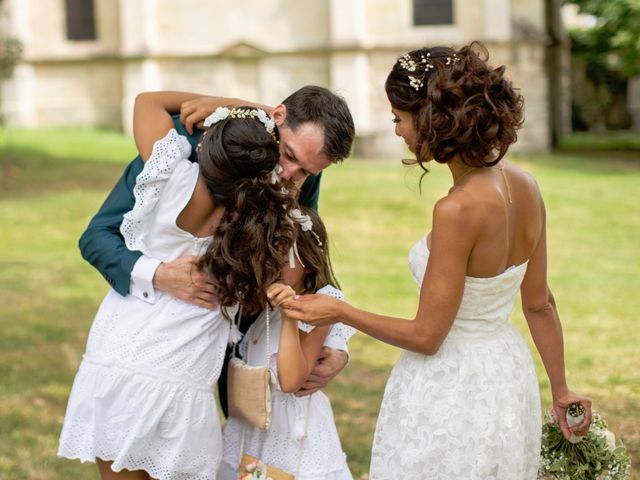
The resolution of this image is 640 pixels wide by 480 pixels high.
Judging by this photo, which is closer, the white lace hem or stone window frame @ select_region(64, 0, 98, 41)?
the white lace hem

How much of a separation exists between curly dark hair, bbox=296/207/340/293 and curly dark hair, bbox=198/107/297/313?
0.13 metres

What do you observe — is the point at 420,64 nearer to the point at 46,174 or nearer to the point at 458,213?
the point at 458,213

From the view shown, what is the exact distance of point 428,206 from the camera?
53.3 ft

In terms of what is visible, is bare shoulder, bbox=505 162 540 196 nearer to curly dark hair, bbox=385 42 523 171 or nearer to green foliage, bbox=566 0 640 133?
curly dark hair, bbox=385 42 523 171

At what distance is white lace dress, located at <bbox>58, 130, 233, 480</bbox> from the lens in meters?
3.44

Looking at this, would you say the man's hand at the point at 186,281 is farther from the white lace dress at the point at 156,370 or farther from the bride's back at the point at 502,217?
the bride's back at the point at 502,217

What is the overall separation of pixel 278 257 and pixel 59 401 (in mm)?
4957

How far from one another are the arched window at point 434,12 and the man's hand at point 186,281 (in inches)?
962

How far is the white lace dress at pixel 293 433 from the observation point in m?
3.67

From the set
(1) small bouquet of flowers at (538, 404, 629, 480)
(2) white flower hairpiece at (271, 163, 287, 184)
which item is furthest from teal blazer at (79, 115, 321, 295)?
(1) small bouquet of flowers at (538, 404, 629, 480)

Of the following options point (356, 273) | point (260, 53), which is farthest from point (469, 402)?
point (260, 53)

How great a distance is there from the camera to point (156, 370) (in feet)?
11.4

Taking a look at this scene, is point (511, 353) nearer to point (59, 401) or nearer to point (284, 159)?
point (284, 159)

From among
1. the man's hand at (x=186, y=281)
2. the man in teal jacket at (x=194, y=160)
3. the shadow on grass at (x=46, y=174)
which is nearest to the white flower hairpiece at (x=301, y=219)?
the man in teal jacket at (x=194, y=160)
